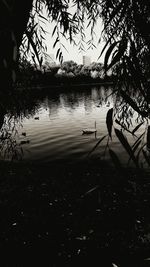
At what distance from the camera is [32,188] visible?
791 centimetres

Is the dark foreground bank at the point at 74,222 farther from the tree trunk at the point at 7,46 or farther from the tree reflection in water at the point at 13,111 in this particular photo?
the tree trunk at the point at 7,46

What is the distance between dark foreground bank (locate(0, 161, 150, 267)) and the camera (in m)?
4.61

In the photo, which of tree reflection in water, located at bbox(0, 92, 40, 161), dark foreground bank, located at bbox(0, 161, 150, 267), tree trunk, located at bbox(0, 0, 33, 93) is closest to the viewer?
tree trunk, located at bbox(0, 0, 33, 93)

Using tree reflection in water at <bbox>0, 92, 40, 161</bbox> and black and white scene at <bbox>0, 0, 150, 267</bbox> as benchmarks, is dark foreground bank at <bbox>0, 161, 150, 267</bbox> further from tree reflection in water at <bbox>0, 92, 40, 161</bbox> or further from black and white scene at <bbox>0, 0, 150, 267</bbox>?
tree reflection in water at <bbox>0, 92, 40, 161</bbox>

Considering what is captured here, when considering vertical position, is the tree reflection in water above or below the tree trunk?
below

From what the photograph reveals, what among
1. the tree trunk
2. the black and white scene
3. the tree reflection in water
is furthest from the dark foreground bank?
the tree trunk

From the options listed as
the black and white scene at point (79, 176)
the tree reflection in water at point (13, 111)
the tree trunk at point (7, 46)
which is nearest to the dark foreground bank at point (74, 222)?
the black and white scene at point (79, 176)

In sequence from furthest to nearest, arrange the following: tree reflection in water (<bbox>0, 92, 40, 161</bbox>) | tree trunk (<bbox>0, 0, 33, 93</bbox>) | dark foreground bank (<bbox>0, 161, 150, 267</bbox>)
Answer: dark foreground bank (<bbox>0, 161, 150, 267</bbox>)
tree reflection in water (<bbox>0, 92, 40, 161</bbox>)
tree trunk (<bbox>0, 0, 33, 93</bbox>)

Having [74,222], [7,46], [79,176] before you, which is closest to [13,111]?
[7,46]

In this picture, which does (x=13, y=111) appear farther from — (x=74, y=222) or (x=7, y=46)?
(x=74, y=222)

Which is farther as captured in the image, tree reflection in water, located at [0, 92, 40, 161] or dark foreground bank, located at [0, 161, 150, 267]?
dark foreground bank, located at [0, 161, 150, 267]

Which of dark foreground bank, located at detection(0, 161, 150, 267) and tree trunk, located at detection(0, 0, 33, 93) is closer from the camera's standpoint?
tree trunk, located at detection(0, 0, 33, 93)

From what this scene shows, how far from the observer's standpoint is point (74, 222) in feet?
18.6

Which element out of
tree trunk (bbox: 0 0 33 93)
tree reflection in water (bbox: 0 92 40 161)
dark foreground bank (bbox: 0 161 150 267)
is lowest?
dark foreground bank (bbox: 0 161 150 267)
